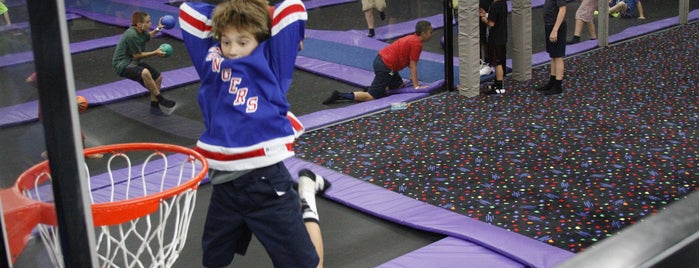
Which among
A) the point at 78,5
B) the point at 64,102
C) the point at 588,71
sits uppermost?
the point at 64,102

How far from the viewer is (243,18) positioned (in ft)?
10.7

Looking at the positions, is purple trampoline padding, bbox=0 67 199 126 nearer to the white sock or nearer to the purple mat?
the purple mat

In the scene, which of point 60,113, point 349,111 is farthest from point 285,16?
point 349,111

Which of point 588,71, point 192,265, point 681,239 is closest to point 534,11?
point 588,71

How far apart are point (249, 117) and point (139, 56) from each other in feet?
11.9

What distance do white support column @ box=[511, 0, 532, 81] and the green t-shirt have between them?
3.37 m

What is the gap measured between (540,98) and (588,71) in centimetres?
118

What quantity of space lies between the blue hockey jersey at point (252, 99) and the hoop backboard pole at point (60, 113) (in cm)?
169

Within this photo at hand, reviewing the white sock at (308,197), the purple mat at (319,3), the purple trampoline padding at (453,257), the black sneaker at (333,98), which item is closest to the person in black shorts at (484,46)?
the black sneaker at (333,98)

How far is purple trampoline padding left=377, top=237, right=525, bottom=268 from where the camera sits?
4250mm

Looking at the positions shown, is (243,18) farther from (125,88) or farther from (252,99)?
(125,88)

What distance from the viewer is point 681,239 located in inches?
55.8

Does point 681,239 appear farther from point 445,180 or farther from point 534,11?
point 534,11

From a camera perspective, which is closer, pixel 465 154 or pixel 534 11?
pixel 465 154
